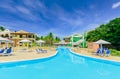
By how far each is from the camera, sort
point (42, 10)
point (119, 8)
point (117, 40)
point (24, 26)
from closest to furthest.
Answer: point (117, 40)
point (119, 8)
point (42, 10)
point (24, 26)

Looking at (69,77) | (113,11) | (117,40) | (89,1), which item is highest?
(89,1)

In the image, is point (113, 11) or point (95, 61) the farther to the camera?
point (113, 11)

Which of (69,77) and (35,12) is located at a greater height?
(35,12)

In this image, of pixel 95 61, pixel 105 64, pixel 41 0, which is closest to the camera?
pixel 105 64

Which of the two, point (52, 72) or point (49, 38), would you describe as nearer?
point (52, 72)

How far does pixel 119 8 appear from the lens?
29.3 metres

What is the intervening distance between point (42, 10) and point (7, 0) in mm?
11451

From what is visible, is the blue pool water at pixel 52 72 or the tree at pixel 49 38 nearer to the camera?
the blue pool water at pixel 52 72

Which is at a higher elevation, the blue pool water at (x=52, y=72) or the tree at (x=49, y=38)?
the tree at (x=49, y=38)

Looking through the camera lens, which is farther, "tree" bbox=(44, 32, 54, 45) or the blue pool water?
"tree" bbox=(44, 32, 54, 45)

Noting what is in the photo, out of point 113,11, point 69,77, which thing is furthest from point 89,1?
point 69,77

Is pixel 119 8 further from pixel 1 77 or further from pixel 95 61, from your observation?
pixel 1 77

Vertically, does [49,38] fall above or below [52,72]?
above

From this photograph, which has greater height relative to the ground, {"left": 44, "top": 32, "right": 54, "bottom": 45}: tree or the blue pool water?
{"left": 44, "top": 32, "right": 54, "bottom": 45}: tree
